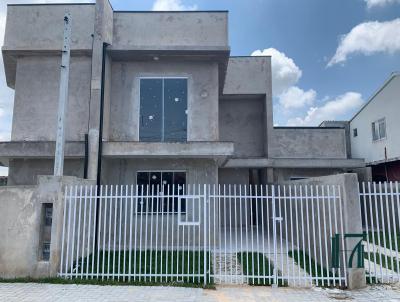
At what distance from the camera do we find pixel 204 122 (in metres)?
11.6

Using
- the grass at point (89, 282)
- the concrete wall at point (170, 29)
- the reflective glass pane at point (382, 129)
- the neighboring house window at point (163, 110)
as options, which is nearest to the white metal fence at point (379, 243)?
the grass at point (89, 282)

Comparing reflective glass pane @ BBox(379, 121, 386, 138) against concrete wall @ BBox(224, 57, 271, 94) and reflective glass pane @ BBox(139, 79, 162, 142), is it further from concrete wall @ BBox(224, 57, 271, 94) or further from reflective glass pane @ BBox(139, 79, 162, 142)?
reflective glass pane @ BBox(139, 79, 162, 142)

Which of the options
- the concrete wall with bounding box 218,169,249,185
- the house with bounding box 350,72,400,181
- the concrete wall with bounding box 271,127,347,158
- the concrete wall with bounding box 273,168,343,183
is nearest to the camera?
the concrete wall with bounding box 273,168,343,183

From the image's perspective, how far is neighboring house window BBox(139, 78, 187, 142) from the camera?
11.7 metres

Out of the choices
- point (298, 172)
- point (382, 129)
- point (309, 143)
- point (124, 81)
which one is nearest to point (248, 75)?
point (309, 143)

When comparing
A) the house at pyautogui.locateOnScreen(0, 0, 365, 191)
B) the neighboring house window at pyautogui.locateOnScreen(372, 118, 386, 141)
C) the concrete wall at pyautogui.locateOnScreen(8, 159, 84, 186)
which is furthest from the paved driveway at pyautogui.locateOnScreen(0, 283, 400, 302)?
the neighboring house window at pyautogui.locateOnScreen(372, 118, 386, 141)

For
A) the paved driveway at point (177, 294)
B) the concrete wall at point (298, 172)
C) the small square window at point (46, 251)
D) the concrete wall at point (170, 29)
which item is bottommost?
the paved driveway at point (177, 294)

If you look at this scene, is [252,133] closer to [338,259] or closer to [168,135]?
[168,135]

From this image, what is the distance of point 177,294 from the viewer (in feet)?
21.2

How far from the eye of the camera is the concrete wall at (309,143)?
1847 centimetres

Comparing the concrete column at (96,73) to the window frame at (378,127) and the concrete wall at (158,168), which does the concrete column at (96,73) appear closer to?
the concrete wall at (158,168)

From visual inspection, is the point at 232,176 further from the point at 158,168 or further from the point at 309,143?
the point at 158,168

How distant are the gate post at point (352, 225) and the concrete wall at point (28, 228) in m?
6.40

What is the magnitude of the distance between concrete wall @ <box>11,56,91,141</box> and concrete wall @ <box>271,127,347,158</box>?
10.7 metres
